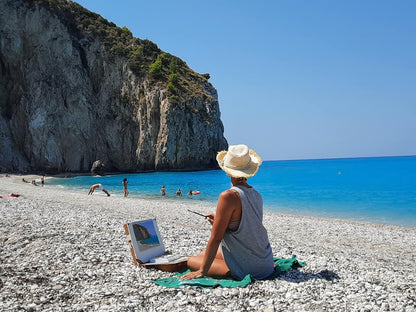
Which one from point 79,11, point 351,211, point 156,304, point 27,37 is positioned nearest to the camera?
point 156,304

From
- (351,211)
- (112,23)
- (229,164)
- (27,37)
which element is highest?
(112,23)

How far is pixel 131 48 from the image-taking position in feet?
234

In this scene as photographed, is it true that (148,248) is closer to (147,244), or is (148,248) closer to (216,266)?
(147,244)

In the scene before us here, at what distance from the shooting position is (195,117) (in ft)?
219

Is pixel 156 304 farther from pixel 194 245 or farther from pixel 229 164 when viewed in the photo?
pixel 194 245

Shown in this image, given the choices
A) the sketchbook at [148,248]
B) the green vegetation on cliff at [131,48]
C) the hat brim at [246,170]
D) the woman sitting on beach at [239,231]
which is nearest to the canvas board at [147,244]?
the sketchbook at [148,248]

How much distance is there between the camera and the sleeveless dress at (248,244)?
179 inches

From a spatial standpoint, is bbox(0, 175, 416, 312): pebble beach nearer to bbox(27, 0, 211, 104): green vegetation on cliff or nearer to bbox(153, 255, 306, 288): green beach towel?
bbox(153, 255, 306, 288): green beach towel

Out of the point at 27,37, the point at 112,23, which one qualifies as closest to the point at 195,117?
the point at 112,23

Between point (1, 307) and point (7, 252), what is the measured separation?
9.58 feet

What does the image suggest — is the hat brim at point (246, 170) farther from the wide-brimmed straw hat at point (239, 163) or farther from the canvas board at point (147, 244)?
the canvas board at point (147, 244)

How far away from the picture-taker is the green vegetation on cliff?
219 feet

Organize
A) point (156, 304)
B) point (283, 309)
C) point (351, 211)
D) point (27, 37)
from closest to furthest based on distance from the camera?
1. point (283, 309)
2. point (156, 304)
3. point (351, 211)
4. point (27, 37)

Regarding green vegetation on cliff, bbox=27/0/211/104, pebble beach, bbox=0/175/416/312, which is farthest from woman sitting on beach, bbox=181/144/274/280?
green vegetation on cliff, bbox=27/0/211/104
